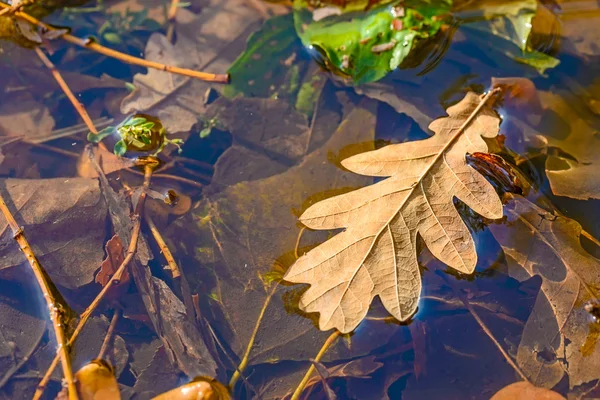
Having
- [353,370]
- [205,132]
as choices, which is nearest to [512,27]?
[205,132]

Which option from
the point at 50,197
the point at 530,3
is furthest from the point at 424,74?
the point at 50,197

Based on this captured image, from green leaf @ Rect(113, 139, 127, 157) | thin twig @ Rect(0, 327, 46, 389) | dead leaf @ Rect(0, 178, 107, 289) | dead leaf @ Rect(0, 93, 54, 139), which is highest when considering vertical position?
dead leaf @ Rect(0, 93, 54, 139)

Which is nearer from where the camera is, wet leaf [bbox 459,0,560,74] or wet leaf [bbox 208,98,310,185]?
wet leaf [bbox 208,98,310,185]

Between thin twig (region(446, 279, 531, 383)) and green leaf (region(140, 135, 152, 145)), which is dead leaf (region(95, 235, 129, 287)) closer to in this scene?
green leaf (region(140, 135, 152, 145))

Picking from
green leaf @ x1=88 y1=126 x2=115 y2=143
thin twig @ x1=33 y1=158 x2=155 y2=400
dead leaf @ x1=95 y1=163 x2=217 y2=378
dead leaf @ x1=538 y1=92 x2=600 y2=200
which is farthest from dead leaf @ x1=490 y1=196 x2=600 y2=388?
green leaf @ x1=88 y1=126 x2=115 y2=143

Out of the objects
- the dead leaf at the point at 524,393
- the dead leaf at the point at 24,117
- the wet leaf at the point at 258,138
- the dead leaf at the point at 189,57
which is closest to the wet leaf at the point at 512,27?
the wet leaf at the point at 258,138

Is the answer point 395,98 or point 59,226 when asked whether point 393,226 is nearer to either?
point 395,98
